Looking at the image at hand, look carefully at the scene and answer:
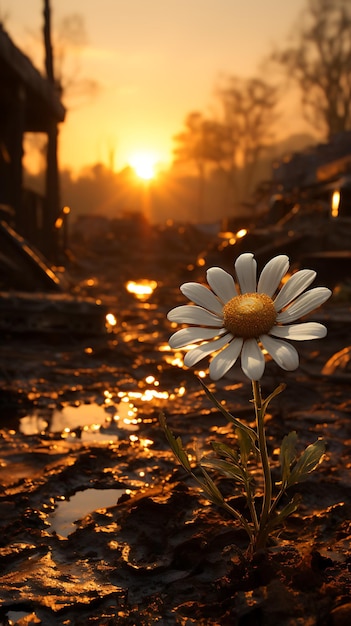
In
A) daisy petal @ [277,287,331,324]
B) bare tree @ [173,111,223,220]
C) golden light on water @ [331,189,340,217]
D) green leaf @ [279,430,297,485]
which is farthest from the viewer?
bare tree @ [173,111,223,220]

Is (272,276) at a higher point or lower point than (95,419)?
lower

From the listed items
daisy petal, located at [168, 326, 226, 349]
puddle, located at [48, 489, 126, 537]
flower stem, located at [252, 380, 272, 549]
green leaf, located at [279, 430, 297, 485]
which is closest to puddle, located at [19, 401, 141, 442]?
puddle, located at [48, 489, 126, 537]

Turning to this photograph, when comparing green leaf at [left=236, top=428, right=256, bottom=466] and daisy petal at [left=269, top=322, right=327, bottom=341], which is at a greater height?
daisy petal at [left=269, top=322, right=327, bottom=341]

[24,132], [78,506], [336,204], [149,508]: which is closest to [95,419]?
[78,506]

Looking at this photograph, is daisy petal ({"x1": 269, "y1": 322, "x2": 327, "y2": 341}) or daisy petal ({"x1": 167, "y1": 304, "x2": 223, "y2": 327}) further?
daisy petal ({"x1": 167, "y1": 304, "x2": 223, "y2": 327})

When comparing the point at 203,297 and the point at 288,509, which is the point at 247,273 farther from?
the point at 288,509

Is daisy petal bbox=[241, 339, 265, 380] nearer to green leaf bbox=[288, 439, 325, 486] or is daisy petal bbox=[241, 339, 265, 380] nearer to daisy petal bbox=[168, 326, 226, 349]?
daisy petal bbox=[168, 326, 226, 349]

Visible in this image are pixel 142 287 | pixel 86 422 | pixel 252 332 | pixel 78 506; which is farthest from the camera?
pixel 142 287

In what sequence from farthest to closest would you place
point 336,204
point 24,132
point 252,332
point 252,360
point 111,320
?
point 336,204 < point 24,132 < point 111,320 < point 252,332 < point 252,360

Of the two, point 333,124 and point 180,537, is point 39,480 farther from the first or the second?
point 333,124
